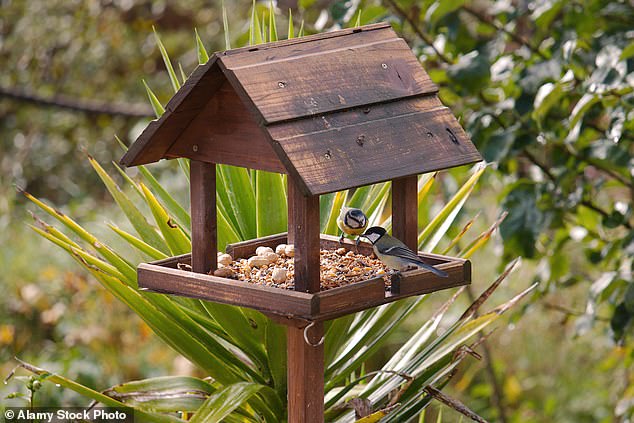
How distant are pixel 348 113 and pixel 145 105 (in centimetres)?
597

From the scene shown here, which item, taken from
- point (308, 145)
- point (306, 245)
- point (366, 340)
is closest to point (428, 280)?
point (306, 245)

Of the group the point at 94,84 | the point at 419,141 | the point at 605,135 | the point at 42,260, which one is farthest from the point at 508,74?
the point at 94,84

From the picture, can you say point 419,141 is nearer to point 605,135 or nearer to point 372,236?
point 372,236

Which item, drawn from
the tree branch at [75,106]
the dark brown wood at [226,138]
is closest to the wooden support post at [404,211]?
the dark brown wood at [226,138]

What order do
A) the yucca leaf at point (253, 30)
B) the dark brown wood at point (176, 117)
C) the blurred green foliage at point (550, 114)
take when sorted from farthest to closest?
the blurred green foliage at point (550, 114), the yucca leaf at point (253, 30), the dark brown wood at point (176, 117)

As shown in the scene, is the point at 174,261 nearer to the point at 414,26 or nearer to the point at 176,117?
the point at 176,117

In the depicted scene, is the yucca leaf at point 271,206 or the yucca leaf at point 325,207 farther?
the yucca leaf at point 325,207

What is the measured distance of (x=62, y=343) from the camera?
4.71m

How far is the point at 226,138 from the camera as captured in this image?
68.0 inches

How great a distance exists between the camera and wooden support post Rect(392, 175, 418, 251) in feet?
6.07

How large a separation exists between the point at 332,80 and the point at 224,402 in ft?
2.18

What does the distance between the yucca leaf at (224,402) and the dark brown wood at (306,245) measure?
305 millimetres

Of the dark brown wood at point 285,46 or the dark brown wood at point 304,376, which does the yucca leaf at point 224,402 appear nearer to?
the dark brown wood at point 304,376

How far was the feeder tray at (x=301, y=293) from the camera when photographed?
5.08ft
